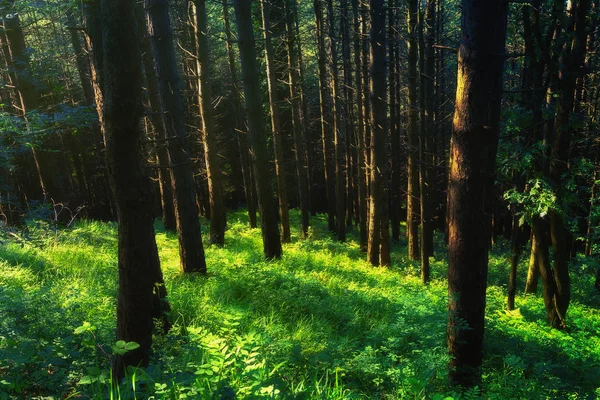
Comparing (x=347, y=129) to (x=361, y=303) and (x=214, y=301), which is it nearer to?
(x=361, y=303)

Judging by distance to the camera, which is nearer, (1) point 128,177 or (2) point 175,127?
(1) point 128,177

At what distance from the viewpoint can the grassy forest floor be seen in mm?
3260

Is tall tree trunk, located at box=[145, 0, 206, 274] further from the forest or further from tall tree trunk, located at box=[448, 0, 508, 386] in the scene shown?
tall tree trunk, located at box=[448, 0, 508, 386]

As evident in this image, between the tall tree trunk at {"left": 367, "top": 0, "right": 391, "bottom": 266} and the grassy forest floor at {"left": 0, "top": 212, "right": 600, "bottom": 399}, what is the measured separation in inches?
63.5

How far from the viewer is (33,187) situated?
2733 cm

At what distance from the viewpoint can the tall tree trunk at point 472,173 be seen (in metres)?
4.22

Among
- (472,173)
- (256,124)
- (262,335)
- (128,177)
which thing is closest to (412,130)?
(256,124)

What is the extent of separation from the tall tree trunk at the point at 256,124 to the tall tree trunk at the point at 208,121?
2.81 meters

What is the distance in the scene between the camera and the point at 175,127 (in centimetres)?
827

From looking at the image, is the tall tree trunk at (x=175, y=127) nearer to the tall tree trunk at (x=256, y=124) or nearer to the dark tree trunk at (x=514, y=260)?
the tall tree trunk at (x=256, y=124)

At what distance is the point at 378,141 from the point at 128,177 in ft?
31.7

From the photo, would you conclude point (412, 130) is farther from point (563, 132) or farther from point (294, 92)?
point (563, 132)

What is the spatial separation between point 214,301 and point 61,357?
113 inches

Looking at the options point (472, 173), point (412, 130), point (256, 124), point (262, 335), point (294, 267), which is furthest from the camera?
point (412, 130)
